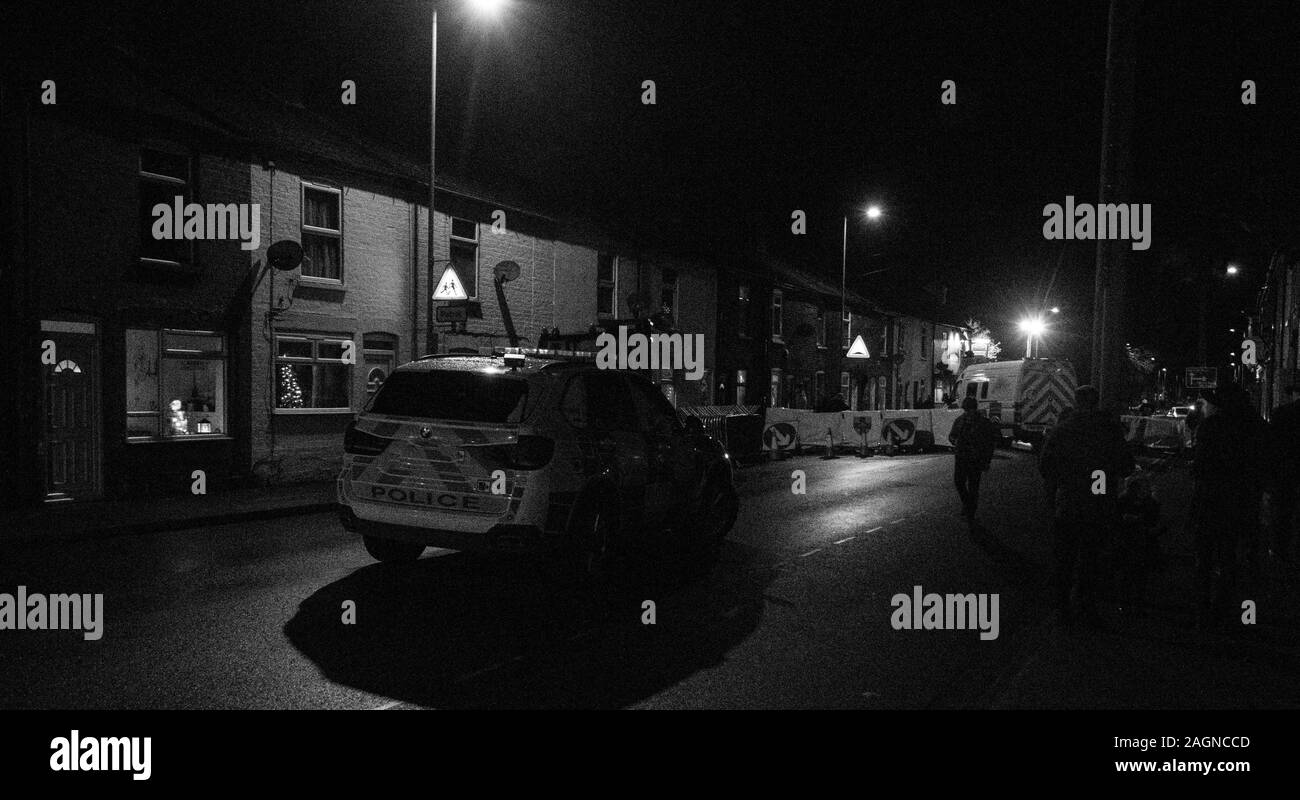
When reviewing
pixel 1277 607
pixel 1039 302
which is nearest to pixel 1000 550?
pixel 1277 607

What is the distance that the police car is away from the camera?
6.95m

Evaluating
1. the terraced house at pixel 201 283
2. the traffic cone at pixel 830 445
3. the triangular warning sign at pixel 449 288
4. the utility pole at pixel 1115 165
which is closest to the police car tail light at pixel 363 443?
the utility pole at pixel 1115 165

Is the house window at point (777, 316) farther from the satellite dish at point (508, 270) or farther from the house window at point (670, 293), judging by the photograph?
the satellite dish at point (508, 270)

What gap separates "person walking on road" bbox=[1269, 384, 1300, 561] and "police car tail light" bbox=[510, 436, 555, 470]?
6693 millimetres

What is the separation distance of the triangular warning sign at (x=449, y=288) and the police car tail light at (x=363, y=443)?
9449mm

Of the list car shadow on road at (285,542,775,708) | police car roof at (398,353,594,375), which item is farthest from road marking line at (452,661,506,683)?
police car roof at (398,353,594,375)

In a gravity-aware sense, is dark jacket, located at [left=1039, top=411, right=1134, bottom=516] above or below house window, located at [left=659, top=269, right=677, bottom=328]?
below

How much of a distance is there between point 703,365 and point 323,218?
15038mm

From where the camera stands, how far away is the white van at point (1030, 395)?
28.1 meters

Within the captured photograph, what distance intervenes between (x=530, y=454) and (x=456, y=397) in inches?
35.1

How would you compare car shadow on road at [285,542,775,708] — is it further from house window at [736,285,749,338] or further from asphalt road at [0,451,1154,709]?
house window at [736,285,749,338]

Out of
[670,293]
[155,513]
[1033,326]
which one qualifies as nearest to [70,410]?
[155,513]

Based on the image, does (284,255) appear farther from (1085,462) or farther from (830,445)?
(830,445)

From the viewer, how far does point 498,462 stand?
6941mm
